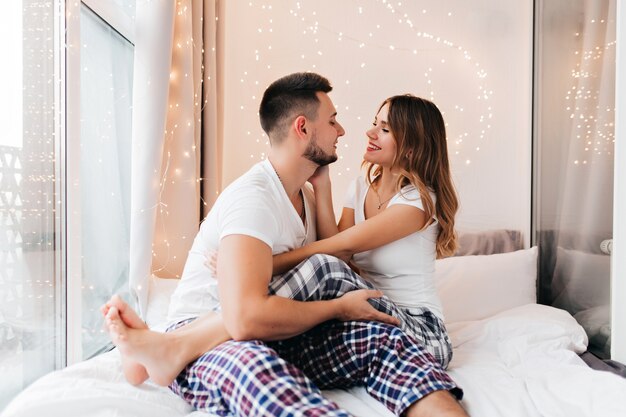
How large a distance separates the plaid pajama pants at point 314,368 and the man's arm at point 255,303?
0.04 metres

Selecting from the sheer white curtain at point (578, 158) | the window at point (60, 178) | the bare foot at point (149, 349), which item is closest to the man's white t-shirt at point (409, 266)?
the sheer white curtain at point (578, 158)

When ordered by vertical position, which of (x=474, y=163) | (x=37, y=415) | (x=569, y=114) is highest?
(x=569, y=114)

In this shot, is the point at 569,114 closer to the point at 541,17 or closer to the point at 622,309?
the point at 541,17

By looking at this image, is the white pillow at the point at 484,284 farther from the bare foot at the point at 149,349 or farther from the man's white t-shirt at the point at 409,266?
the bare foot at the point at 149,349

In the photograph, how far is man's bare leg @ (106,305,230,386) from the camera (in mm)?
1107

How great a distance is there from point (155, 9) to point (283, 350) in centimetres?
134

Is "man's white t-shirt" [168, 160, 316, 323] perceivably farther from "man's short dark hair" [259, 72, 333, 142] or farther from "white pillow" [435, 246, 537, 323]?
"white pillow" [435, 246, 537, 323]

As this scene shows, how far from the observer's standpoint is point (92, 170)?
1.71 metres

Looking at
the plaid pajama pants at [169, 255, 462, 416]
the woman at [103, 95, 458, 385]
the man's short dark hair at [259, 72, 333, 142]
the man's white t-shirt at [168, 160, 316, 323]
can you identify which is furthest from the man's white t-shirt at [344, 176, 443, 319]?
the man's short dark hair at [259, 72, 333, 142]

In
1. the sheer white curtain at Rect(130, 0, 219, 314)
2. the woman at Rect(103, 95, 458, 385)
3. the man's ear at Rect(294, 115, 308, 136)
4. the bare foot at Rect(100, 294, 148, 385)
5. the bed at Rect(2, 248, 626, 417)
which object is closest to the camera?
the bed at Rect(2, 248, 626, 417)

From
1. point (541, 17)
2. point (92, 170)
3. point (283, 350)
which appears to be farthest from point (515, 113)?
point (92, 170)

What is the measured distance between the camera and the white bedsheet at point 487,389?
3.35 feet

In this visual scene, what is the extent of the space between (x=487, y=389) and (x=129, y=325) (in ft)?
2.85

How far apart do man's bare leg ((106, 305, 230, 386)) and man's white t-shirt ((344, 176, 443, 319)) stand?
0.61m
